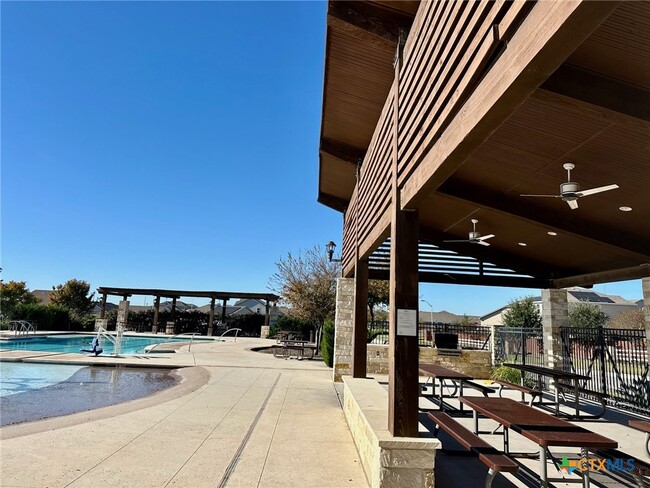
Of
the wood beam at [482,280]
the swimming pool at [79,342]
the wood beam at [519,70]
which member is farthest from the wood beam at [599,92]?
the swimming pool at [79,342]

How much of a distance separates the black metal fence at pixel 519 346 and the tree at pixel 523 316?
1572 centimetres

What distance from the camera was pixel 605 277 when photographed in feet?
27.8

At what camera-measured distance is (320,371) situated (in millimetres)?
11672

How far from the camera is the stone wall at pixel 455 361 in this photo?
11.8 m

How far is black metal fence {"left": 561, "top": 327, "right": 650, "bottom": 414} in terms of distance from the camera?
8148 millimetres

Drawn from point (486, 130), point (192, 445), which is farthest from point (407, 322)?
point (192, 445)

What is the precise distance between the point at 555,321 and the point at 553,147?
22.9 ft

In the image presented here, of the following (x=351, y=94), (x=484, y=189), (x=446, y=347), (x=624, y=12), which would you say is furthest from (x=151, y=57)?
(x=446, y=347)

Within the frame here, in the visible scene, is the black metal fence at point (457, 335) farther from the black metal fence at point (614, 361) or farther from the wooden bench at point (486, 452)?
the wooden bench at point (486, 452)

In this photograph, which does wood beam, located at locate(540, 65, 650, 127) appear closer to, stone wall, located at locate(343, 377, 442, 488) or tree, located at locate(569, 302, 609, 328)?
stone wall, located at locate(343, 377, 442, 488)

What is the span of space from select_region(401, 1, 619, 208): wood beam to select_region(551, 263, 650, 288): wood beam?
6665mm

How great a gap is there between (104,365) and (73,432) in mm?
7731

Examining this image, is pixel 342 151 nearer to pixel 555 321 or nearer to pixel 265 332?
pixel 555 321

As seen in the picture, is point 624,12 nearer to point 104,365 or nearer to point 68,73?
point 68,73
